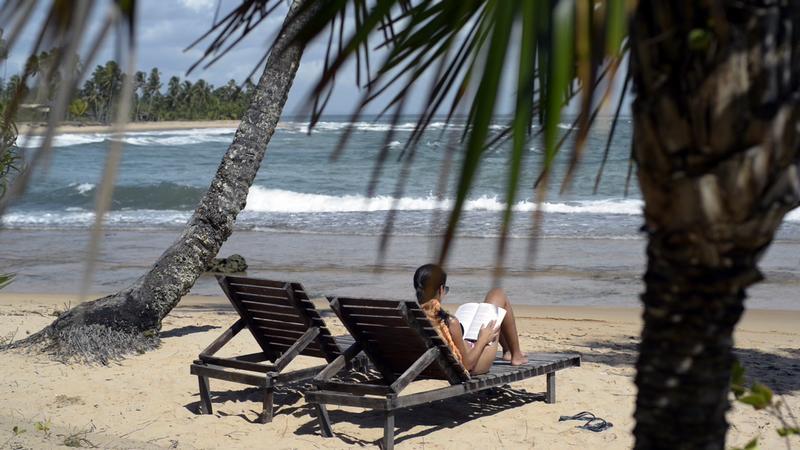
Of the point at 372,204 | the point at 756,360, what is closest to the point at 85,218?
the point at 372,204

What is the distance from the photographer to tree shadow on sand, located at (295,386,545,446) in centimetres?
590

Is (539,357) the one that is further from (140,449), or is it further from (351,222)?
(351,222)

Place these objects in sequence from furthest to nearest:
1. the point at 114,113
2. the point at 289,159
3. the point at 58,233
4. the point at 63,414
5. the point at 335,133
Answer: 1. the point at 335,133
2. the point at 289,159
3. the point at 58,233
4. the point at 63,414
5. the point at 114,113

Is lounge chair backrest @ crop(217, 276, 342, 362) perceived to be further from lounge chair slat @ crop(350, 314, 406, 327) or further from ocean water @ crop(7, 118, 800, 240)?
ocean water @ crop(7, 118, 800, 240)

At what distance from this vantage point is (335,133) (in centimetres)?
6125

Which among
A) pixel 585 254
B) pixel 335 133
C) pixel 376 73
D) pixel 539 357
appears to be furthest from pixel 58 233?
pixel 335 133

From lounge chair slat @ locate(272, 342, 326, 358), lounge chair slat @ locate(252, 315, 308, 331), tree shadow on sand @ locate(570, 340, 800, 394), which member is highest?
lounge chair slat @ locate(252, 315, 308, 331)

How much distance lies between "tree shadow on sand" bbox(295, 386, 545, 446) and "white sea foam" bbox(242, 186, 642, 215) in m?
15.0

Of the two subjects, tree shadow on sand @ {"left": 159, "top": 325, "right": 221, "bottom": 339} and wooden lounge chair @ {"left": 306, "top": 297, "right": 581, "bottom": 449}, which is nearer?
wooden lounge chair @ {"left": 306, "top": 297, "right": 581, "bottom": 449}

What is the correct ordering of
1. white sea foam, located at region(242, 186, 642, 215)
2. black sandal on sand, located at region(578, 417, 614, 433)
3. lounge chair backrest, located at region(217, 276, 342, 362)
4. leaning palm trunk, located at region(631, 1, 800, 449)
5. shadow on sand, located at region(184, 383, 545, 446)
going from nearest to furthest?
leaning palm trunk, located at region(631, 1, 800, 449), black sandal on sand, located at region(578, 417, 614, 433), shadow on sand, located at region(184, 383, 545, 446), lounge chair backrest, located at region(217, 276, 342, 362), white sea foam, located at region(242, 186, 642, 215)

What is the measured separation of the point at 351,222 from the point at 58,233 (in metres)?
6.36

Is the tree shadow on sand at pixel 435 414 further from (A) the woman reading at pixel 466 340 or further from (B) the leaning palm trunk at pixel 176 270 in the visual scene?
(B) the leaning palm trunk at pixel 176 270

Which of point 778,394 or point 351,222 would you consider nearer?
point 778,394

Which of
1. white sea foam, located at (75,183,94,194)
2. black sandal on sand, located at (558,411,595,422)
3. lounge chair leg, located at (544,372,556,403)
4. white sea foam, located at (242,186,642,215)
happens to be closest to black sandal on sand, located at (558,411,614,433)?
black sandal on sand, located at (558,411,595,422)
